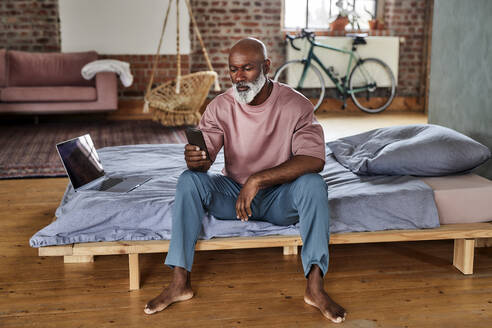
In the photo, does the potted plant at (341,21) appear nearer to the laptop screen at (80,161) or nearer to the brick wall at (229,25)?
the brick wall at (229,25)

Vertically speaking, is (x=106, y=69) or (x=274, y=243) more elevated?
(x=106, y=69)

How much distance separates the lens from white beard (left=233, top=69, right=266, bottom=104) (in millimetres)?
2090

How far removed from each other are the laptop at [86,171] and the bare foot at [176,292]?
52 centimetres

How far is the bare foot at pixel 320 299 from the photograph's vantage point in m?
1.80

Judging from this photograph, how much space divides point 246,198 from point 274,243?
226 millimetres

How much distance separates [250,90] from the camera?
6.87ft

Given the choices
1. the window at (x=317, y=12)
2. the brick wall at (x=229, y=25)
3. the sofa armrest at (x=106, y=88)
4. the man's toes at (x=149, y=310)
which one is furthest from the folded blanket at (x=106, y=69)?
the man's toes at (x=149, y=310)

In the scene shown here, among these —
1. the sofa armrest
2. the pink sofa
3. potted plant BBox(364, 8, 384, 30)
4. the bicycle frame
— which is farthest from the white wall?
potted plant BBox(364, 8, 384, 30)

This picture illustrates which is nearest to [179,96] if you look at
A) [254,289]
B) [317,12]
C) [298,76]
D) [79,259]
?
[298,76]

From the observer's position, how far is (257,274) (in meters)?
2.19

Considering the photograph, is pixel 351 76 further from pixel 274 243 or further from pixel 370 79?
pixel 274 243

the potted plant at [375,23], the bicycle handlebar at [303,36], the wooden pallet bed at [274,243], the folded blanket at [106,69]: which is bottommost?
the wooden pallet bed at [274,243]

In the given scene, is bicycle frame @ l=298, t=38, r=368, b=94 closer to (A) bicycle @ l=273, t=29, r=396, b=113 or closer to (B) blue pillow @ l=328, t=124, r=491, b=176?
(A) bicycle @ l=273, t=29, r=396, b=113

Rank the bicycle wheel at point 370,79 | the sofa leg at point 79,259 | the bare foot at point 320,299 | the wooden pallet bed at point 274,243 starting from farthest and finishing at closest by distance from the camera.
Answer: the bicycle wheel at point 370,79 < the sofa leg at point 79,259 < the wooden pallet bed at point 274,243 < the bare foot at point 320,299
